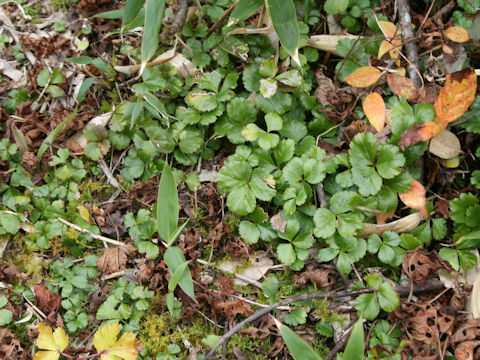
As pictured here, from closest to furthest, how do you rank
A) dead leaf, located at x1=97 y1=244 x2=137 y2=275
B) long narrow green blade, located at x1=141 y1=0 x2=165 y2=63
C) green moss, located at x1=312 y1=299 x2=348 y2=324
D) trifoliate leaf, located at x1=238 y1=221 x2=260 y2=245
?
long narrow green blade, located at x1=141 y1=0 x2=165 y2=63
green moss, located at x1=312 y1=299 x2=348 y2=324
trifoliate leaf, located at x1=238 y1=221 x2=260 y2=245
dead leaf, located at x1=97 y1=244 x2=137 y2=275

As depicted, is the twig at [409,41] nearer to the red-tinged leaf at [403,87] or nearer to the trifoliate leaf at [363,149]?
the red-tinged leaf at [403,87]

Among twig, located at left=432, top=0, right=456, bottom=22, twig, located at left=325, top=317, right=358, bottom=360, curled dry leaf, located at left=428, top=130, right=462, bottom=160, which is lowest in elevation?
twig, located at left=325, top=317, right=358, bottom=360

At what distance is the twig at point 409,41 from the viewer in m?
2.05

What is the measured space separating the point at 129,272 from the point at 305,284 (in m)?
0.89

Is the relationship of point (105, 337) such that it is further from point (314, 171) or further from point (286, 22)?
point (286, 22)

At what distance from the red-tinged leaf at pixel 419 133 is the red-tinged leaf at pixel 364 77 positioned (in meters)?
0.36

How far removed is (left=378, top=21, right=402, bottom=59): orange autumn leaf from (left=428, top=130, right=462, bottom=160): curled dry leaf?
1.65ft

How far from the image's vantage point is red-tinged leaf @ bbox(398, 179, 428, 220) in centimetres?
182

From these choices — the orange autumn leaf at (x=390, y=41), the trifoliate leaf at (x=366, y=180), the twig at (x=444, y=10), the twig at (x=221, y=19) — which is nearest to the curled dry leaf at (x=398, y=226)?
the trifoliate leaf at (x=366, y=180)

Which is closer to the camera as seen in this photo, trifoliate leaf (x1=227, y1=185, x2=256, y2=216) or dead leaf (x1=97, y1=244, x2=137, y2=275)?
trifoliate leaf (x1=227, y1=185, x2=256, y2=216)

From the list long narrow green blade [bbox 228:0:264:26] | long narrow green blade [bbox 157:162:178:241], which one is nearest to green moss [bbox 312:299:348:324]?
long narrow green blade [bbox 157:162:178:241]

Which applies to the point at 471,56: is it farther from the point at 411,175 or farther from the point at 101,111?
the point at 101,111

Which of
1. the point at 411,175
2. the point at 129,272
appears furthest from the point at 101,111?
the point at 411,175

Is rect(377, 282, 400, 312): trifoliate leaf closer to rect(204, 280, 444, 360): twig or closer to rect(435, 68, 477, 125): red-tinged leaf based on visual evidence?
rect(204, 280, 444, 360): twig
